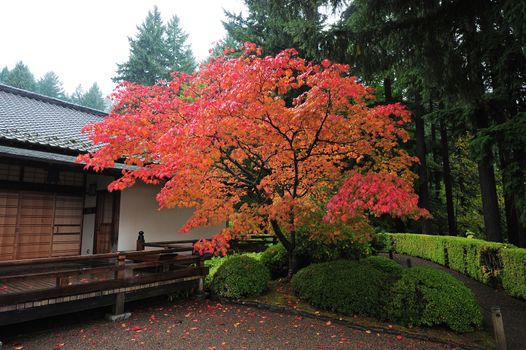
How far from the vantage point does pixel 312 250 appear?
8.38m

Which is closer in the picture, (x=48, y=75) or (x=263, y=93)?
(x=263, y=93)

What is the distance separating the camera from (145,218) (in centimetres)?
1029

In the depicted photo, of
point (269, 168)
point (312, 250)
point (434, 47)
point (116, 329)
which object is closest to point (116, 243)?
point (116, 329)

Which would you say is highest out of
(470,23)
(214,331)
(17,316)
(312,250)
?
(470,23)

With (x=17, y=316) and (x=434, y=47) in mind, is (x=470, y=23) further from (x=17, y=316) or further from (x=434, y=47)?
(x=17, y=316)

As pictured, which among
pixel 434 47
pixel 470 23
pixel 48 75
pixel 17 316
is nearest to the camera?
pixel 17 316

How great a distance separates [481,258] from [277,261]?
614 cm

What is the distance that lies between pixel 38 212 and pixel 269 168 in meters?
6.58

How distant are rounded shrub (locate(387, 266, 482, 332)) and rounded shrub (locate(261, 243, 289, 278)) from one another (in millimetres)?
3736

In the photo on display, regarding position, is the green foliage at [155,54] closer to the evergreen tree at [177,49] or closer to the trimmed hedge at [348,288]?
the evergreen tree at [177,49]

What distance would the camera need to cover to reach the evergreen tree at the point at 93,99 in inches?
1957

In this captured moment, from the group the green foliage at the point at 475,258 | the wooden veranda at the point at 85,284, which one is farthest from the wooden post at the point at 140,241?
the green foliage at the point at 475,258

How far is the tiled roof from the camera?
8539mm

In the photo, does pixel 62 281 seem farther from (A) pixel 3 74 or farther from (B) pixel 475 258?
(A) pixel 3 74
